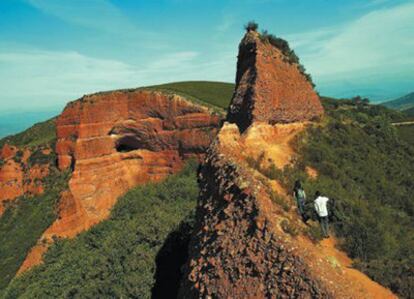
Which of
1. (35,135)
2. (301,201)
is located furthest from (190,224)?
(35,135)

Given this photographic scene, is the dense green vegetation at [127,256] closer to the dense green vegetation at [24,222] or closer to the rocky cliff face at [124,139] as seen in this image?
the dense green vegetation at [24,222]

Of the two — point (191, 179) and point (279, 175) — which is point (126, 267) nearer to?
point (191, 179)

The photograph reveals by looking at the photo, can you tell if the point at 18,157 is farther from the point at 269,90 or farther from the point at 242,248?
the point at 242,248

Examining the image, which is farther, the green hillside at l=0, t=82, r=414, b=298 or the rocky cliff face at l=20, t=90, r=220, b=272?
the rocky cliff face at l=20, t=90, r=220, b=272

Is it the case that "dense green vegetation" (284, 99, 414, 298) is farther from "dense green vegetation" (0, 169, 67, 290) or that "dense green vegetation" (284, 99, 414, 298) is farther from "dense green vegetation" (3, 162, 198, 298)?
"dense green vegetation" (0, 169, 67, 290)

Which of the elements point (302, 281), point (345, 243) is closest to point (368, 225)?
point (345, 243)

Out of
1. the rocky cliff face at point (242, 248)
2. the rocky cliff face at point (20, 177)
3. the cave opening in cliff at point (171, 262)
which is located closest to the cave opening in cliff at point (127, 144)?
the rocky cliff face at point (20, 177)

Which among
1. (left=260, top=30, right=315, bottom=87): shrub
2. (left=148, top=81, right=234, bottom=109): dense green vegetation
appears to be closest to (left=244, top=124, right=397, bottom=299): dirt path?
(left=260, top=30, right=315, bottom=87): shrub
